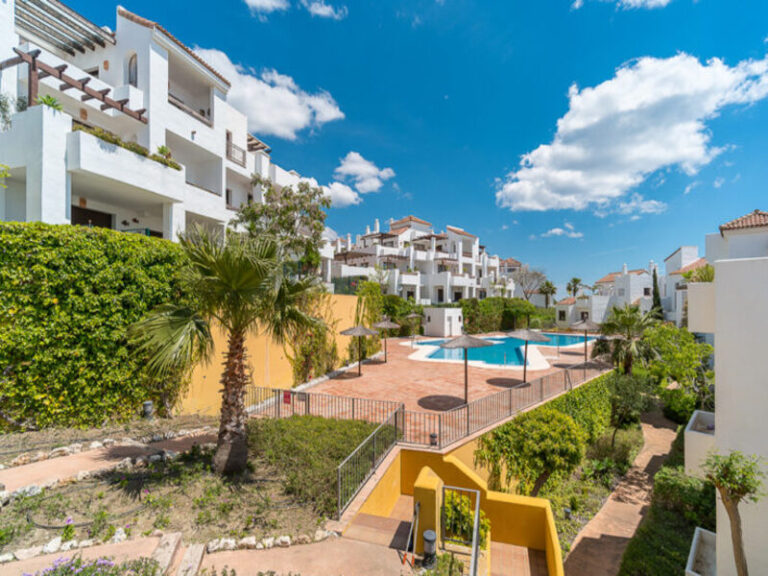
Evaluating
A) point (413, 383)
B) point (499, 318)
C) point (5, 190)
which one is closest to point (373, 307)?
point (413, 383)

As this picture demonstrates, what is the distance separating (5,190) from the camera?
1168 centimetres

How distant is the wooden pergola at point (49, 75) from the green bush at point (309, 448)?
1305cm

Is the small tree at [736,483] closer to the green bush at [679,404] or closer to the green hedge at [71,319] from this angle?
the green hedge at [71,319]

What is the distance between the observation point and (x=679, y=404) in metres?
17.5

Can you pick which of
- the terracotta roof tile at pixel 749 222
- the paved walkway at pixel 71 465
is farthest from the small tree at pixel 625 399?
the paved walkway at pixel 71 465

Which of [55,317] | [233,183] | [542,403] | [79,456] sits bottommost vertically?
[542,403]

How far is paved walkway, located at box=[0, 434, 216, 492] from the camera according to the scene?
5684 millimetres

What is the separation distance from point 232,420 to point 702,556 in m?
10.8

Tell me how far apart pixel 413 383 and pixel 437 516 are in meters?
8.80

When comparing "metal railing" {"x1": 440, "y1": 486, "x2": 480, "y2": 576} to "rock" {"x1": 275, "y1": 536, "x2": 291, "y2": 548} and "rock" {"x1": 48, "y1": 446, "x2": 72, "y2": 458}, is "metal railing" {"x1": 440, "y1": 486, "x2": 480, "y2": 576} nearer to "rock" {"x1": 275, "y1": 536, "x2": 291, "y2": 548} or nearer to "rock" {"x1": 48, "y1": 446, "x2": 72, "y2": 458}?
"rock" {"x1": 275, "y1": 536, "x2": 291, "y2": 548}

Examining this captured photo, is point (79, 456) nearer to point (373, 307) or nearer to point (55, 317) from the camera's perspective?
point (55, 317)

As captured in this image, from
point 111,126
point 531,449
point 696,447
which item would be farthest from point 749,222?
point 111,126

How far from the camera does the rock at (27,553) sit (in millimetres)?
4055

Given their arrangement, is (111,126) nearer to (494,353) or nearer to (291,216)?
(291,216)
